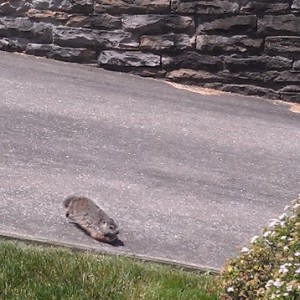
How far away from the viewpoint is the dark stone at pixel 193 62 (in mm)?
10289

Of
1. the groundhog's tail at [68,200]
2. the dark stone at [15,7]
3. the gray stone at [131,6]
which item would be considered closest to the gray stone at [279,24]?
the gray stone at [131,6]

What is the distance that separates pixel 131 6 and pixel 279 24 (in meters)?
1.79

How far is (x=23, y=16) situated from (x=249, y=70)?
9.62 feet

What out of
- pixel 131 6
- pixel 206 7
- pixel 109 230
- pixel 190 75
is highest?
pixel 206 7

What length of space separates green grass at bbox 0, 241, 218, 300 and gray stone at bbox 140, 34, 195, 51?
17.3ft

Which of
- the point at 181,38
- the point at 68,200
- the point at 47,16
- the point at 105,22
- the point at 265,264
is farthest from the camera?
the point at 47,16

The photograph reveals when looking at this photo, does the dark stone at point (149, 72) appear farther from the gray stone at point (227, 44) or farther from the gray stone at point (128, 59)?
the gray stone at point (227, 44)

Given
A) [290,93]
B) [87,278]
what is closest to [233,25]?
[290,93]

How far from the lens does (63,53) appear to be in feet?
35.0

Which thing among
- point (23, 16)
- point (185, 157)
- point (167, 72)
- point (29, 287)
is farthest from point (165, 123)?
point (29, 287)

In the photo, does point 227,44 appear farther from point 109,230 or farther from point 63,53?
point 109,230

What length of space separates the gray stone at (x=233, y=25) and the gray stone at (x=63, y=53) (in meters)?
1.49

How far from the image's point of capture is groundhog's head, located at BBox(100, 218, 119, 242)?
5.79 metres

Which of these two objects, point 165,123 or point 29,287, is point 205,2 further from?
point 29,287
